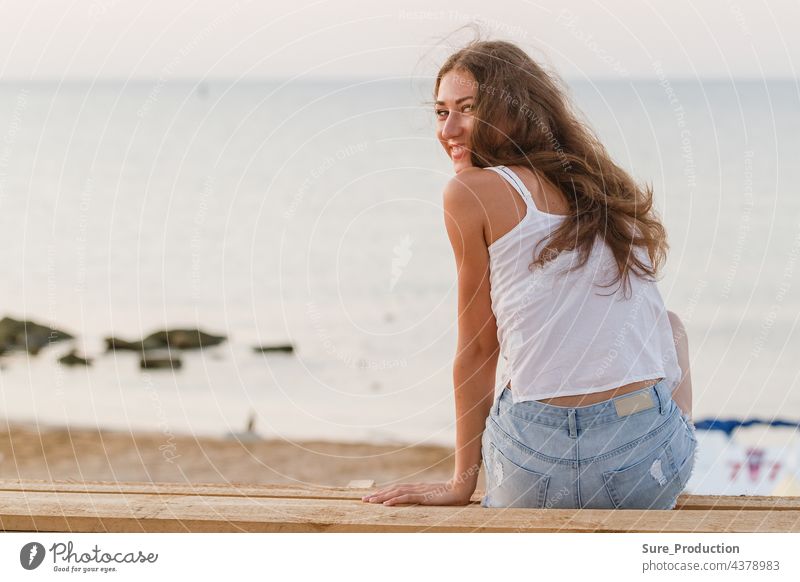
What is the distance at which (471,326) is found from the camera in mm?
2496

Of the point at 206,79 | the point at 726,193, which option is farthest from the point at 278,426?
the point at 206,79

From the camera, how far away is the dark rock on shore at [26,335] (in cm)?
1010

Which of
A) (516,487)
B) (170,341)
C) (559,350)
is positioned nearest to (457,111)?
(559,350)

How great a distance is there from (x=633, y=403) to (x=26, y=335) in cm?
946

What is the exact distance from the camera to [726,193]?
18203 millimetres

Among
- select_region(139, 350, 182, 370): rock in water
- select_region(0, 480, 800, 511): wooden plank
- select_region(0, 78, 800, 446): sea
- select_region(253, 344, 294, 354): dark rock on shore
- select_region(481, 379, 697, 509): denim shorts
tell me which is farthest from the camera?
select_region(253, 344, 294, 354): dark rock on shore

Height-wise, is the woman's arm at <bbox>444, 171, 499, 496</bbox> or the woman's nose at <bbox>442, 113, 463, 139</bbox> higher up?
the woman's nose at <bbox>442, 113, 463, 139</bbox>

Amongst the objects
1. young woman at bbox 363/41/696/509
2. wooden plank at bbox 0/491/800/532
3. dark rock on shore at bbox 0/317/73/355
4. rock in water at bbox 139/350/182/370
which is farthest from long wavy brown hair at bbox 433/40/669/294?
dark rock on shore at bbox 0/317/73/355

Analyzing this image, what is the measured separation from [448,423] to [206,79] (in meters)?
28.7

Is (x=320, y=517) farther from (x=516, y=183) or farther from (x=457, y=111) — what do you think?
(x=457, y=111)

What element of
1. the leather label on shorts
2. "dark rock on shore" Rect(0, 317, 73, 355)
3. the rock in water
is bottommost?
the rock in water

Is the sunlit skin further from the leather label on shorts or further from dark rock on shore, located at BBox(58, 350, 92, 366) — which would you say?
dark rock on shore, located at BBox(58, 350, 92, 366)

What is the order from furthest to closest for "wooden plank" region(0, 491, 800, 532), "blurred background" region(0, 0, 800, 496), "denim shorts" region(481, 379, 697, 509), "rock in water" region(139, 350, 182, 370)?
"rock in water" region(139, 350, 182, 370)
"blurred background" region(0, 0, 800, 496)
"denim shorts" region(481, 379, 697, 509)
"wooden plank" region(0, 491, 800, 532)

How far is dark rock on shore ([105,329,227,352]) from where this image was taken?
10.0m
